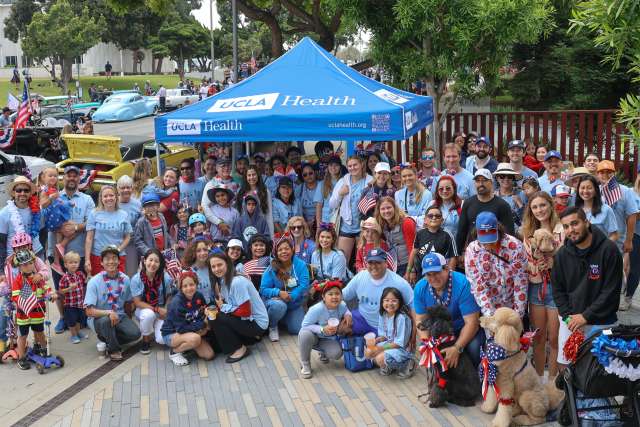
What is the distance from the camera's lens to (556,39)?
2548cm

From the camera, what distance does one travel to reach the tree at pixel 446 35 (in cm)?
1209

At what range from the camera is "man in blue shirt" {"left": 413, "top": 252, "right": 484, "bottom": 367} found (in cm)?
615

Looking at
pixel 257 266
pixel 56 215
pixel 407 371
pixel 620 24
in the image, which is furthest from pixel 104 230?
pixel 620 24

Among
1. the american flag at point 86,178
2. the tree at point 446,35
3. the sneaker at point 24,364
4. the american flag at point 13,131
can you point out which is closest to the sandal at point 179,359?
the sneaker at point 24,364

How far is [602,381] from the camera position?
4.92 m

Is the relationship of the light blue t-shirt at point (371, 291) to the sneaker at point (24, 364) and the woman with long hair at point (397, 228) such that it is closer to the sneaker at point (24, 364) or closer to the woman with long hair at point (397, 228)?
the woman with long hair at point (397, 228)

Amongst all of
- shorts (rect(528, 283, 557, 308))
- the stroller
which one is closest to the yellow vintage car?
shorts (rect(528, 283, 557, 308))

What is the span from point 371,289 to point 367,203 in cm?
195

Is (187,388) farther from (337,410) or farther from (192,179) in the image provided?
(192,179)

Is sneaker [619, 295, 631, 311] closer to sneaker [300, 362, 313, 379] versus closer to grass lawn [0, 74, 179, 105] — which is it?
sneaker [300, 362, 313, 379]

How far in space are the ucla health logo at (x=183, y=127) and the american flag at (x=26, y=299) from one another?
3.41 metres

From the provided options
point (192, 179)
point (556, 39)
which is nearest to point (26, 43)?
point (556, 39)

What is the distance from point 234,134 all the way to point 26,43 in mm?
53989

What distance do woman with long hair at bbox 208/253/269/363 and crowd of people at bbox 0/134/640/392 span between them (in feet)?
0.05
